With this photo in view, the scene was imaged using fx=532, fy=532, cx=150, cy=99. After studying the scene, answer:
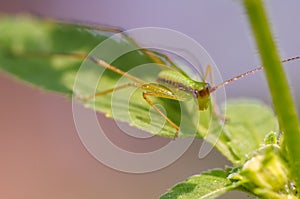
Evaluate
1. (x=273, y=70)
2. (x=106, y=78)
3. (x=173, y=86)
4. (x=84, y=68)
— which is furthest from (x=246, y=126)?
(x=273, y=70)

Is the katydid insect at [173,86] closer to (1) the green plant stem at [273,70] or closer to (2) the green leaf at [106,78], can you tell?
(2) the green leaf at [106,78]

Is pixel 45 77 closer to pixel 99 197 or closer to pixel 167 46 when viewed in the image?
pixel 167 46

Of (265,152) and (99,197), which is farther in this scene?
(99,197)

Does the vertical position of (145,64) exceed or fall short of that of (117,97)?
it exceeds it

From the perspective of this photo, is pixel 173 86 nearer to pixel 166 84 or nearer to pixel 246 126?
pixel 166 84

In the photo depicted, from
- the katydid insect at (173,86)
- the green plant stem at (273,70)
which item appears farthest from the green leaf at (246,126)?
the green plant stem at (273,70)

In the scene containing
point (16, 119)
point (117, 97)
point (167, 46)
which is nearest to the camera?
point (117, 97)

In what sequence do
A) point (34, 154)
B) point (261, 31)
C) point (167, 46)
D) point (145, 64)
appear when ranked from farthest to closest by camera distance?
point (34, 154), point (167, 46), point (145, 64), point (261, 31)

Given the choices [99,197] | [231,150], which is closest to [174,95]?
[231,150]
